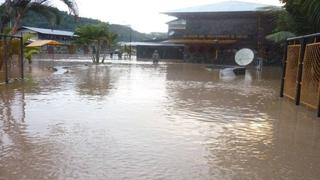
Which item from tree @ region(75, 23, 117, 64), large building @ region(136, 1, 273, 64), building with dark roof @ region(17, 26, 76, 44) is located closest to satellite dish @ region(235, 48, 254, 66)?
large building @ region(136, 1, 273, 64)

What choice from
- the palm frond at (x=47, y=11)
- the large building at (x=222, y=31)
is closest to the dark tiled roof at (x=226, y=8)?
the large building at (x=222, y=31)

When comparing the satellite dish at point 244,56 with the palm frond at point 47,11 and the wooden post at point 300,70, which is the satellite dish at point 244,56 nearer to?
the palm frond at point 47,11

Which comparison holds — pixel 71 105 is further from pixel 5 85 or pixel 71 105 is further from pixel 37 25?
pixel 37 25

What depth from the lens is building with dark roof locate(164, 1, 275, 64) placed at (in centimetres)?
4378

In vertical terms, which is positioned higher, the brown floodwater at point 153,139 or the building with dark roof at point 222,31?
the building with dark roof at point 222,31

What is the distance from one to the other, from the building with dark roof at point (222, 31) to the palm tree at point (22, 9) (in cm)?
2641

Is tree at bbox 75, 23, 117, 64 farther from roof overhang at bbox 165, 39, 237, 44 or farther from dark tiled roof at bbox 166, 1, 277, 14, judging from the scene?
dark tiled roof at bbox 166, 1, 277, 14

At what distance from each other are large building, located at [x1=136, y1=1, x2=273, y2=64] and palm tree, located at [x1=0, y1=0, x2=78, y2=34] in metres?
26.9

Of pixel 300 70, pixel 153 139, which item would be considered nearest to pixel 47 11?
pixel 300 70

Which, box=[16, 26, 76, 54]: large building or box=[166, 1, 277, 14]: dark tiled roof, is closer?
box=[166, 1, 277, 14]: dark tiled roof

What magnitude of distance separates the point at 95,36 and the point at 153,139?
3535 centimetres

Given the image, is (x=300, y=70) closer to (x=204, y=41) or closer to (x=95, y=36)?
(x=95, y=36)

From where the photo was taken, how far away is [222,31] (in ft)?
150

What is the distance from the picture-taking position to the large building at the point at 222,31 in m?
43.8
